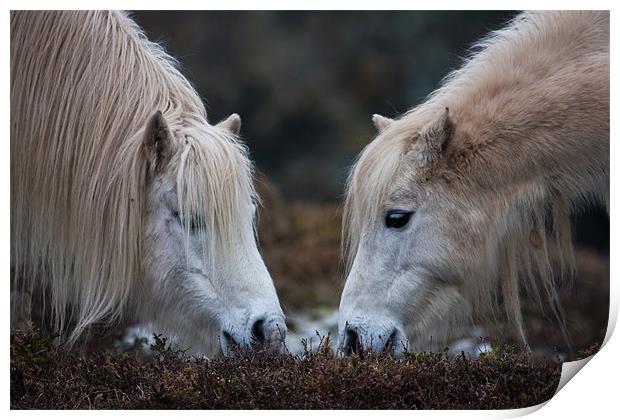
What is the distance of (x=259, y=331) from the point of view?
13.1 feet

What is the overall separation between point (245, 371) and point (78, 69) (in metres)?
1.74

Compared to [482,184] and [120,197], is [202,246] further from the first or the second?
[482,184]

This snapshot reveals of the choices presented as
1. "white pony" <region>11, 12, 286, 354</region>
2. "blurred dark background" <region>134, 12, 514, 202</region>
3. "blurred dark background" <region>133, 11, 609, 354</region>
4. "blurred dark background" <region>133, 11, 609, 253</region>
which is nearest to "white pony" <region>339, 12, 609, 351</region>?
"white pony" <region>11, 12, 286, 354</region>

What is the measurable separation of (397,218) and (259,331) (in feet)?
2.83

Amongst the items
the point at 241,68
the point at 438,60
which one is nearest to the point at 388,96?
the point at 438,60

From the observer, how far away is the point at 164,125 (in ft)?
13.4

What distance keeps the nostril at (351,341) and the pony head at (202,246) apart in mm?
352

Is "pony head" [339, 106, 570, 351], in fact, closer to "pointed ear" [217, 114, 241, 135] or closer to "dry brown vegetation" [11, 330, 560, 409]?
"dry brown vegetation" [11, 330, 560, 409]

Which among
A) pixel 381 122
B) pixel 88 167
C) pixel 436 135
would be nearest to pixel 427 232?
pixel 436 135

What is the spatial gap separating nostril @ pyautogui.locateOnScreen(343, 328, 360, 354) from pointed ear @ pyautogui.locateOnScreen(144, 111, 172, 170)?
47.1 inches

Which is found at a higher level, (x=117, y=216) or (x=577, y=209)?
(x=577, y=209)

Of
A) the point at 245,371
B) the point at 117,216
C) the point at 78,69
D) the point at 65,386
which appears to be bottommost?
the point at 65,386

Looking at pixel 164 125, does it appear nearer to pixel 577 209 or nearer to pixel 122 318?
pixel 122 318

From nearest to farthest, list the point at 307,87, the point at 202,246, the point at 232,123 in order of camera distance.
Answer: the point at 202,246 < the point at 232,123 < the point at 307,87
